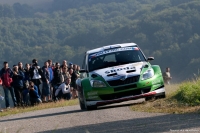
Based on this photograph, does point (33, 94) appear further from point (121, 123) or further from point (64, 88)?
point (121, 123)

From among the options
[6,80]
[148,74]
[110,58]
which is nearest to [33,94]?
[6,80]

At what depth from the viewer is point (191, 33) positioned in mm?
187125

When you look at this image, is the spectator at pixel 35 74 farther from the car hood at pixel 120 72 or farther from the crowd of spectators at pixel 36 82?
the car hood at pixel 120 72

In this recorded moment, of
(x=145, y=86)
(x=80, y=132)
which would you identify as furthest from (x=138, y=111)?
(x=80, y=132)

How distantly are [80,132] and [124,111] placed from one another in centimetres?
384

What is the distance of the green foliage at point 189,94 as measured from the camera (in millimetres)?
15038

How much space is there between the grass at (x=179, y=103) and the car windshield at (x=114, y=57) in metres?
1.48

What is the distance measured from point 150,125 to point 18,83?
14377mm

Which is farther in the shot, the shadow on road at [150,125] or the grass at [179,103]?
the grass at [179,103]

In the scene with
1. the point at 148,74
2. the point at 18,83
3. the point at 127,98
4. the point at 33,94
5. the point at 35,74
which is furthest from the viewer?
the point at 35,74

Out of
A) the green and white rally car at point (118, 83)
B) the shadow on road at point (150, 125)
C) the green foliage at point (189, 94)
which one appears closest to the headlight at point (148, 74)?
the green and white rally car at point (118, 83)

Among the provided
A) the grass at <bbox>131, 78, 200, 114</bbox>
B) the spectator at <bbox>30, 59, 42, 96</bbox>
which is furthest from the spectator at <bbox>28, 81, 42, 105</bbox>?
the grass at <bbox>131, 78, 200, 114</bbox>

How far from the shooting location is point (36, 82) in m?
26.2

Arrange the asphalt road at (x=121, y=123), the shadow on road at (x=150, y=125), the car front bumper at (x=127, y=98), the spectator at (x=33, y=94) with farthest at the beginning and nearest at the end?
1. the spectator at (x=33, y=94)
2. the car front bumper at (x=127, y=98)
3. the asphalt road at (x=121, y=123)
4. the shadow on road at (x=150, y=125)
